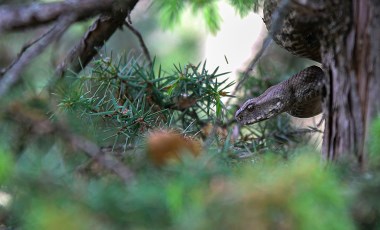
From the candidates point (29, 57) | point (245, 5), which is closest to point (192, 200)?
point (29, 57)

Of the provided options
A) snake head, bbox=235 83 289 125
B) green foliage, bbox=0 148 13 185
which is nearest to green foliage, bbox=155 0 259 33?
snake head, bbox=235 83 289 125

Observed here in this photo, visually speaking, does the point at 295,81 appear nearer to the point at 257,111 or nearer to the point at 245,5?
the point at 257,111

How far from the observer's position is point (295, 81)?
144cm

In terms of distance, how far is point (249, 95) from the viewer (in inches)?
80.4

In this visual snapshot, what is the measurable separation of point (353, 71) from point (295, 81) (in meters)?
0.41

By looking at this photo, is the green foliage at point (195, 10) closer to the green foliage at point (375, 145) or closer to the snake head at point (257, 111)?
the snake head at point (257, 111)

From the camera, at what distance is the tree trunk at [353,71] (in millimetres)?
1015

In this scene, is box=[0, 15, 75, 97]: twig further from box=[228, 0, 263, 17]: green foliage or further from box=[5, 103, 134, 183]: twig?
box=[228, 0, 263, 17]: green foliage

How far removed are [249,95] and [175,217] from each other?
4.45 feet

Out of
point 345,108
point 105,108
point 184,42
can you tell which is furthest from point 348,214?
point 184,42

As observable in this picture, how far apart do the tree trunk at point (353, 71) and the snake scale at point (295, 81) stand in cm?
6

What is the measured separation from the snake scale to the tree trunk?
57 millimetres

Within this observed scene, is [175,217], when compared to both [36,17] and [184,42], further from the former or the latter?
[184,42]

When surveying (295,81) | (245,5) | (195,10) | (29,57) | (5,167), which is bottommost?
(5,167)
